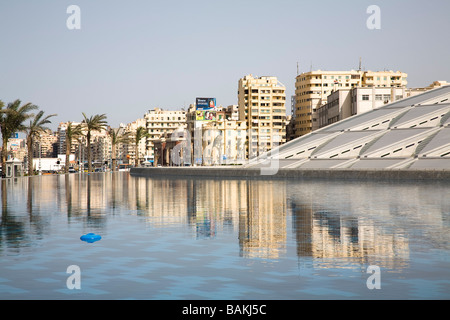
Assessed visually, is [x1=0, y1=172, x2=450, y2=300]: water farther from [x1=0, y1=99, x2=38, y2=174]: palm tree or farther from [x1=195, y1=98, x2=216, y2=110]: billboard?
[x1=195, y1=98, x2=216, y2=110]: billboard

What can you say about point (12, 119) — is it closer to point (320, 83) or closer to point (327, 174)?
point (327, 174)

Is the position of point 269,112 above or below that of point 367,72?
below

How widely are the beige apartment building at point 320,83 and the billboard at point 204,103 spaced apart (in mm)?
24739

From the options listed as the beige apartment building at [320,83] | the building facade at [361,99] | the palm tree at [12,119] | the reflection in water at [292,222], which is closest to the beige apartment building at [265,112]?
the beige apartment building at [320,83]

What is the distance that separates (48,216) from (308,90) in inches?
5873

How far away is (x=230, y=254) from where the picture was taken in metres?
10.2

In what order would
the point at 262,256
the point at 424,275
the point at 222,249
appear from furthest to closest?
the point at 222,249
the point at 262,256
the point at 424,275

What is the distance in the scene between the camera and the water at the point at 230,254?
7.45 meters

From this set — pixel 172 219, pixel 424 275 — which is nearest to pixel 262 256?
pixel 424 275

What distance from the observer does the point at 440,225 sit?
1400 cm

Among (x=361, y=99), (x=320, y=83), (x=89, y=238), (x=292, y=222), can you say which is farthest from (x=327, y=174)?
(x=320, y=83)

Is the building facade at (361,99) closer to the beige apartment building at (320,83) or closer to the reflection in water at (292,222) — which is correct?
the beige apartment building at (320,83)

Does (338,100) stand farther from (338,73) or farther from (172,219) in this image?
(172,219)

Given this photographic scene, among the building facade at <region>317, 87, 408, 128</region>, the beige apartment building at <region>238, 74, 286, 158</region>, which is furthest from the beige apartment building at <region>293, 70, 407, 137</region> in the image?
the building facade at <region>317, 87, 408, 128</region>
